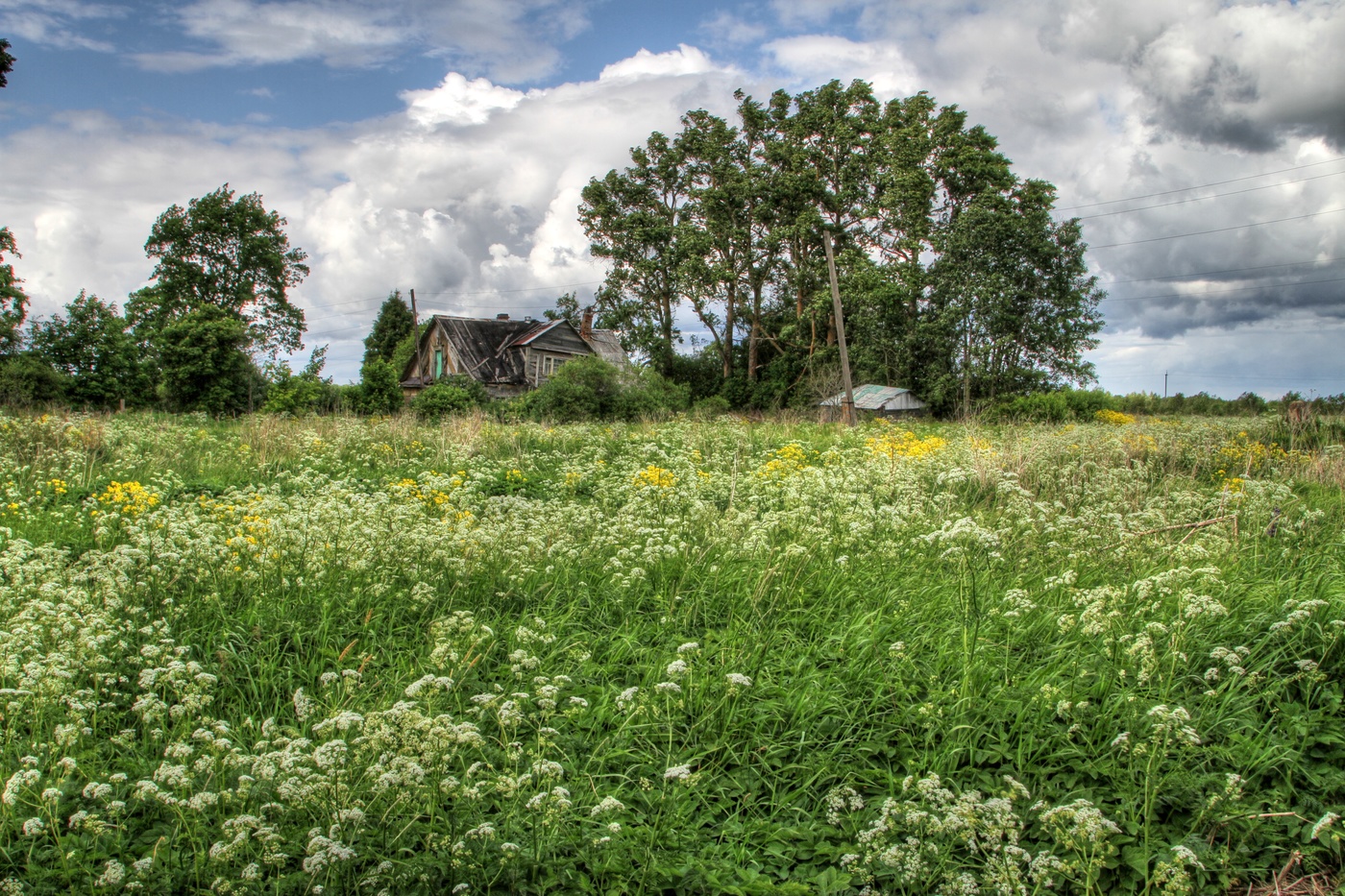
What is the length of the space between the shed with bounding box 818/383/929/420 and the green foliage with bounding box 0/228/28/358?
1274 inches

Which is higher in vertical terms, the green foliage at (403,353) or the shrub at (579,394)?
the green foliage at (403,353)

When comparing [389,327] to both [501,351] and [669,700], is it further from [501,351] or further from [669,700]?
[669,700]

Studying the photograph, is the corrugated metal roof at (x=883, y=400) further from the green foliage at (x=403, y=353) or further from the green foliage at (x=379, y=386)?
the green foliage at (x=403, y=353)

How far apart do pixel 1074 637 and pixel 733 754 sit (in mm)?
2088

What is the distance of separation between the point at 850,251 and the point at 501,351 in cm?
2001

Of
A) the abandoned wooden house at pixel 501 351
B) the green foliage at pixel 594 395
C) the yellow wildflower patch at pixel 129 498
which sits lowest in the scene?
the yellow wildflower patch at pixel 129 498

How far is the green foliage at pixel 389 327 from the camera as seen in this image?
5534cm

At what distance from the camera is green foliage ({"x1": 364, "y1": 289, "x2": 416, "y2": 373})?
55344mm

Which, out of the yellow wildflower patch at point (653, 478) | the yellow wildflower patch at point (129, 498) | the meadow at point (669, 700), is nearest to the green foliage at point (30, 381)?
the yellow wildflower patch at point (129, 498)

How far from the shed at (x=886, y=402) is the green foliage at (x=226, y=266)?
3069 cm

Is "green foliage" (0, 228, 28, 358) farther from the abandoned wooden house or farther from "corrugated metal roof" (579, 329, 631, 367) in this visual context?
"corrugated metal roof" (579, 329, 631, 367)

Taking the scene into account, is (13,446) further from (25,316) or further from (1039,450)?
(25,316)

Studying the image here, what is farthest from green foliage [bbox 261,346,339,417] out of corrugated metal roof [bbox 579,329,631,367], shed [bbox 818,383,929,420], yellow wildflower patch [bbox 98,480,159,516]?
shed [bbox 818,383,929,420]

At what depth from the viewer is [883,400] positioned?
3331 centimetres
